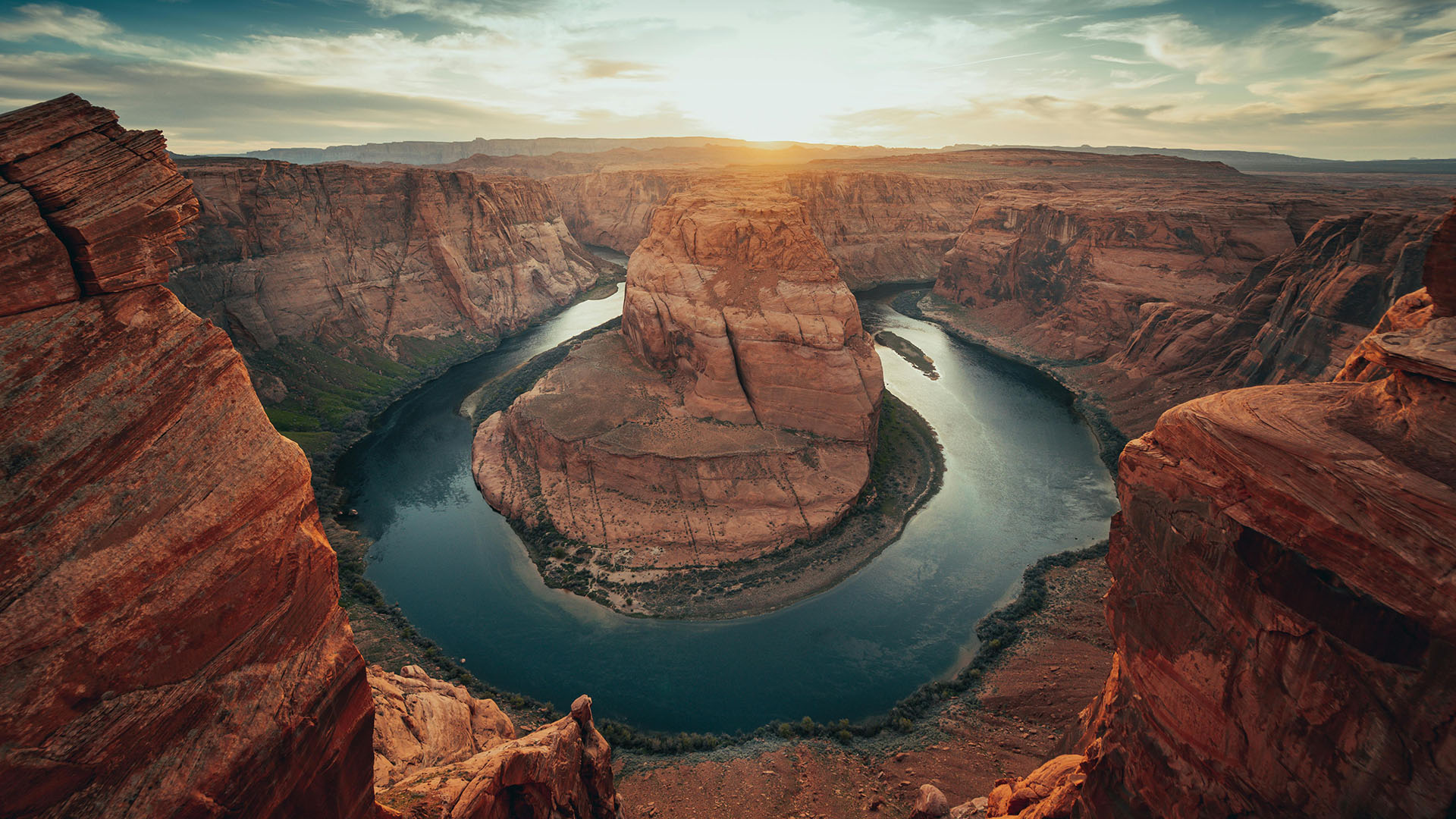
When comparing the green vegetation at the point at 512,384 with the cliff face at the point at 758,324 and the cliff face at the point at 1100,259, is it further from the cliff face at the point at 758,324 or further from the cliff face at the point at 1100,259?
the cliff face at the point at 1100,259

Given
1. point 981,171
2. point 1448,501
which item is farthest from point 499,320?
point 981,171

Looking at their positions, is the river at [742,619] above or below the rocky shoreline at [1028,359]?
below

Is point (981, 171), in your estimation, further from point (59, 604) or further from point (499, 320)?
point (59, 604)

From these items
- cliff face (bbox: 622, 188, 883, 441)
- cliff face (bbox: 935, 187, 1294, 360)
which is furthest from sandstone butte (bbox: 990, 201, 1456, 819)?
cliff face (bbox: 935, 187, 1294, 360)

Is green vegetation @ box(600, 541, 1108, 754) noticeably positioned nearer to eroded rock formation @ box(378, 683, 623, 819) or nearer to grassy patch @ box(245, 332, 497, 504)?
eroded rock formation @ box(378, 683, 623, 819)

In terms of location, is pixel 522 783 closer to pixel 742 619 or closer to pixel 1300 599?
pixel 1300 599

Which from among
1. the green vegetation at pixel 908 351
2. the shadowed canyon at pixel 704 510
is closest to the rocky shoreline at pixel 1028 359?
the shadowed canyon at pixel 704 510
